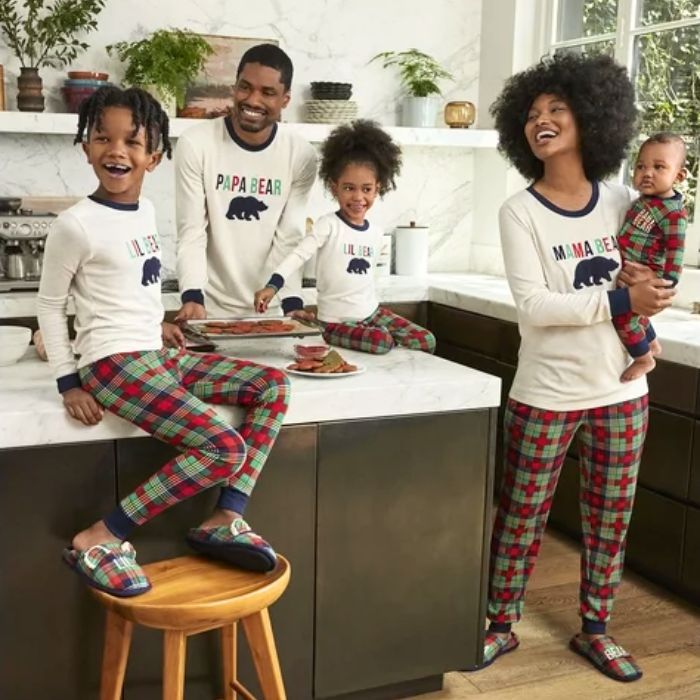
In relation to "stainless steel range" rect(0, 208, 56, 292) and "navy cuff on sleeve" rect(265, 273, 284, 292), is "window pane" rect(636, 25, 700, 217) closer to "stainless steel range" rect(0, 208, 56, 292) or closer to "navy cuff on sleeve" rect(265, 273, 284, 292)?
"navy cuff on sleeve" rect(265, 273, 284, 292)

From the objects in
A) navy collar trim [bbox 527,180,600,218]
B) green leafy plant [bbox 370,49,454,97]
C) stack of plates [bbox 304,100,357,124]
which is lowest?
navy collar trim [bbox 527,180,600,218]

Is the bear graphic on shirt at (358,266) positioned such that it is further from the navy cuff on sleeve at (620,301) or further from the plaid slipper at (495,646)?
the plaid slipper at (495,646)

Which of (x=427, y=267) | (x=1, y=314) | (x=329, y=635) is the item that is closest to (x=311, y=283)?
(x=427, y=267)

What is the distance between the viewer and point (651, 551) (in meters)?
3.30

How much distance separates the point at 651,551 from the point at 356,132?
166 cm

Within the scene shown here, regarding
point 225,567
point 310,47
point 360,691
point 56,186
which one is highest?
point 310,47

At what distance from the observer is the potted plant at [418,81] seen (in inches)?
188

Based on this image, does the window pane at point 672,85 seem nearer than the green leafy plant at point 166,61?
Yes

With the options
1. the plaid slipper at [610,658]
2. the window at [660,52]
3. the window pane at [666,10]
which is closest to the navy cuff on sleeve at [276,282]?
the plaid slipper at [610,658]

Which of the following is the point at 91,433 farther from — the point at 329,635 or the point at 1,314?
the point at 1,314

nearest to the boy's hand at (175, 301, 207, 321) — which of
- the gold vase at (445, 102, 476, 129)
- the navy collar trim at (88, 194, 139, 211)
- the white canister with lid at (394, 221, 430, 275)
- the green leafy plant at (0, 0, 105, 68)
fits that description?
the navy collar trim at (88, 194, 139, 211)

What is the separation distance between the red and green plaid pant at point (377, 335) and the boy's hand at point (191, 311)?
350 mm

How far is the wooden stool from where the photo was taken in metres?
1.81

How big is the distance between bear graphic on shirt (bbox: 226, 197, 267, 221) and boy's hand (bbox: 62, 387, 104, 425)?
1.07 meters
